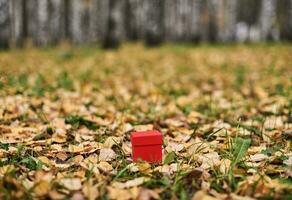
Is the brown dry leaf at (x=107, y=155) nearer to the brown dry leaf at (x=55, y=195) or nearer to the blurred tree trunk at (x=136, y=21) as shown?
the brown dry leaf at (x=55, y=195)

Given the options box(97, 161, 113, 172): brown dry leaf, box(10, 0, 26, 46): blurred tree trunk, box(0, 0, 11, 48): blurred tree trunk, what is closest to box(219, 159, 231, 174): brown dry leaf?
box(97, 161, 113, 172): brown dry leaf

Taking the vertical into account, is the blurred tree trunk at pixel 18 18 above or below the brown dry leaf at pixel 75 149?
above

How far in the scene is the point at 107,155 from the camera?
8.05 ft

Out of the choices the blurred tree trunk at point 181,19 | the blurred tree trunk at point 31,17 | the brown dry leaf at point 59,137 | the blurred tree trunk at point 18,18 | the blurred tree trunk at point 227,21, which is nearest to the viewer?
the brown dry leaf at point 59,137

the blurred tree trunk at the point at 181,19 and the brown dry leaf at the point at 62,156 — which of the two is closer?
the brown dry leaf at the point at 62,156

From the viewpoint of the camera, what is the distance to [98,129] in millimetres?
3191

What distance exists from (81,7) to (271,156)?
2091cm

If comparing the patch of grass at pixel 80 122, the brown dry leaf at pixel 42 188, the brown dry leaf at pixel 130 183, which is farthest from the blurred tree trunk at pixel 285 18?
the brown dry leaf at pixel 42 188

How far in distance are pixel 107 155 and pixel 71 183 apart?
0.52m

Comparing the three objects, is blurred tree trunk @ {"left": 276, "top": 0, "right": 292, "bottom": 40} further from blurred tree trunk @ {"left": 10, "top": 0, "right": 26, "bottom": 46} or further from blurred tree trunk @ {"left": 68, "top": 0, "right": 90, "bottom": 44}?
blurred tree trunk @ {"left": 10, "top": 0, "right": 26, "bottom": 46}

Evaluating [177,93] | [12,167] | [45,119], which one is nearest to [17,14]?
[177,93]

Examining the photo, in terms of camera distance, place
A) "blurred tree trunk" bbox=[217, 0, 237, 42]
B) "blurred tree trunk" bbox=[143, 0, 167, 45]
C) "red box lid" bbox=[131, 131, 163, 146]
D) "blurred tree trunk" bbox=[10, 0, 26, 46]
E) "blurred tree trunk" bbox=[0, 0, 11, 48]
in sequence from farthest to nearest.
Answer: "blurred tree trunk" bbox=[217, 0, 237, 42], "blurred tree trunk" bbox=[10, 0, 26, 46], "blurred tree trunk" bbox=[0, 0, 11, 48], "blurred tree trunk" bbox=[143, 0, 167, 45], "red box lid" bbox=[131, 131, 163, 146]

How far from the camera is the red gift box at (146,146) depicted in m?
2.30

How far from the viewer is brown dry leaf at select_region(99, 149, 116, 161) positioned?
95.6 inches
